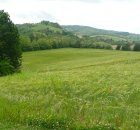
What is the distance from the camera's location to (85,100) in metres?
18.9

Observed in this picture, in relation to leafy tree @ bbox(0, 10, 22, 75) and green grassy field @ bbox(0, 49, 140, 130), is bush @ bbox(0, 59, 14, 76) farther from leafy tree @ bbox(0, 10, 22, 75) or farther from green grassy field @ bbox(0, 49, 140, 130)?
green grassy field @ bbox(0, 49, 140, 130)

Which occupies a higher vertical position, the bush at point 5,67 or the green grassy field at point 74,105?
the green grassy field at point 74,105

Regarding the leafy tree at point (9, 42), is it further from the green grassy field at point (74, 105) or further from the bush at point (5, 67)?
the green grassy field at point (74, 105)

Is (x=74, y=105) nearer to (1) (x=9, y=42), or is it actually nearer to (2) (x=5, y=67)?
(2) (x=5, y=67)

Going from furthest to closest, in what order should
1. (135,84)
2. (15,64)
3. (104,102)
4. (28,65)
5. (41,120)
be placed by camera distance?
1. (28,65)
2. (15,64)
3. (135,84)
4. (104,102)
5. (41,120)

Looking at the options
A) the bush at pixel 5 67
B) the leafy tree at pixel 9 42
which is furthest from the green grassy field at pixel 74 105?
the leafy tree at pixel 9 42

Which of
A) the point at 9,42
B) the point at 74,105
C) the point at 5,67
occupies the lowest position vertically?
the point at 5,67

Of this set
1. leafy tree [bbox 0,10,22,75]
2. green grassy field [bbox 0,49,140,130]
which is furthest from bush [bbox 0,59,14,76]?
green grassy field [bbox 0,49,140,130]

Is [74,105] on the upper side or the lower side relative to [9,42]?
upper

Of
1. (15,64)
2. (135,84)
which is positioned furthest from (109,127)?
(15,64)

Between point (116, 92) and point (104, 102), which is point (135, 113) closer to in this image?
point (104, 102)

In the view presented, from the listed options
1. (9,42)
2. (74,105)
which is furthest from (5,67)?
(74,105)

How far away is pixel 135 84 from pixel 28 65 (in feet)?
204

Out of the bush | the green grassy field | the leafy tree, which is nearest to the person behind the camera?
the green grassy field
